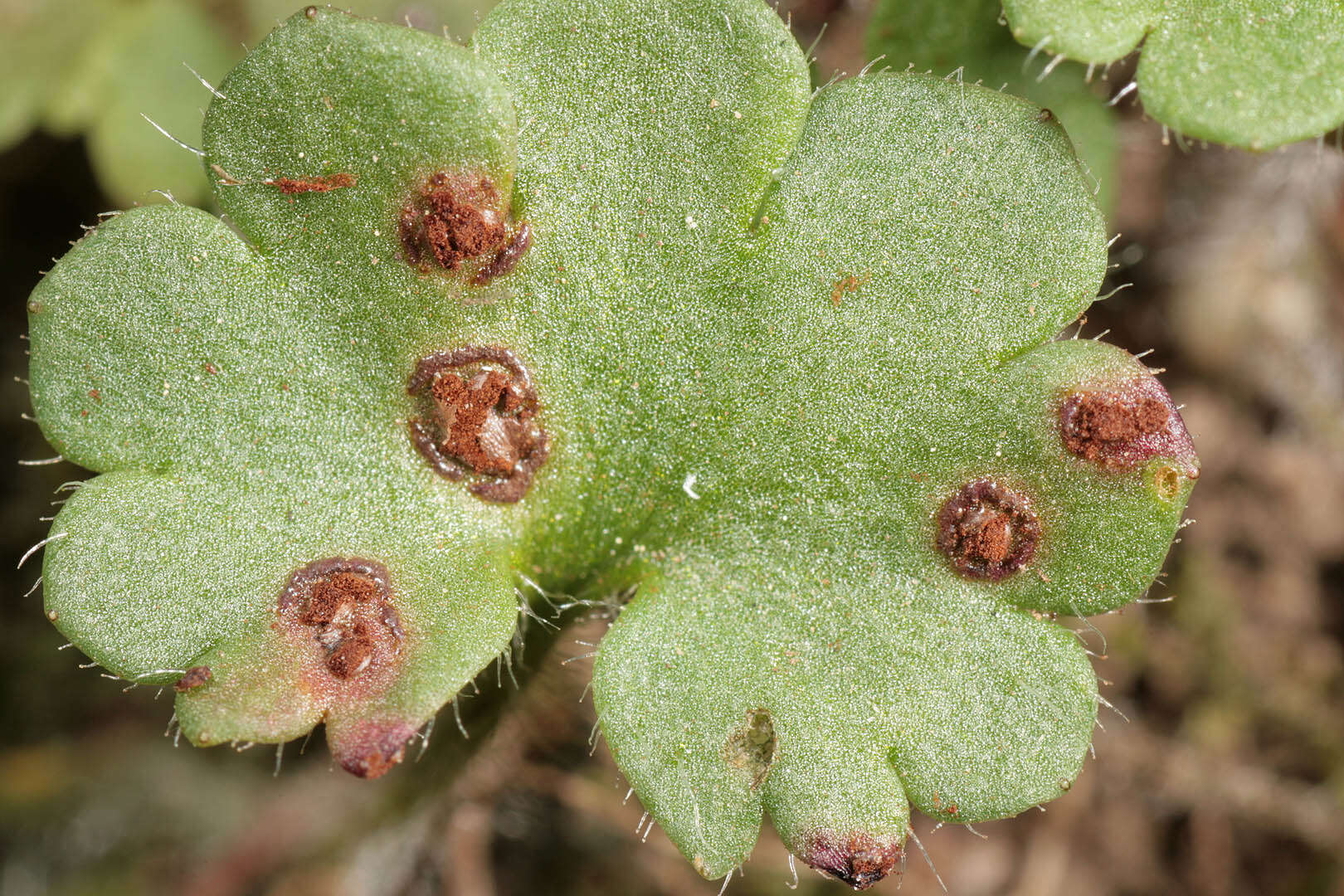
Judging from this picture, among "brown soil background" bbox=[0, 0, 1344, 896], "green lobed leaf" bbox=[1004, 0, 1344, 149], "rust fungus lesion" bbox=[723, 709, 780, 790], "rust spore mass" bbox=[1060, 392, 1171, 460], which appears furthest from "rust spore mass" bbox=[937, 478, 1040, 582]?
"brown soil background" bbox=[0, 0, 1344, 896]

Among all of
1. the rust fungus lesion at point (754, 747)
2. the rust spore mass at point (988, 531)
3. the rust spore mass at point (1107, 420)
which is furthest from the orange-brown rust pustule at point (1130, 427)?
the rust fungus lesion at point (754, 747)

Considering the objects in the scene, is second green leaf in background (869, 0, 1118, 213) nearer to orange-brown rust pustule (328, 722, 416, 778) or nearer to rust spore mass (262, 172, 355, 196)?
rust spore mass (262, 172, 355, 196)

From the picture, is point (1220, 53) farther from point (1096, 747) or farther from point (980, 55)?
point (1096, 747)

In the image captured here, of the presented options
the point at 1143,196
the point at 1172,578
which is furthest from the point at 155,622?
the point at 1143,196

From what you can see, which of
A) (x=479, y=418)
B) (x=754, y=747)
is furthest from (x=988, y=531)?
(x=479, y=418)

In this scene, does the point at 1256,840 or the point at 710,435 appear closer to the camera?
the point at 710,435

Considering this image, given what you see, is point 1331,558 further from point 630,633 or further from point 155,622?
point 155,622

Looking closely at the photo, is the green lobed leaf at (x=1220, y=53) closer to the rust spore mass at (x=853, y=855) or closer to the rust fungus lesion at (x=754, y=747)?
the rust fungus lesion at (x=754, y=747)
